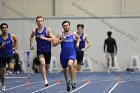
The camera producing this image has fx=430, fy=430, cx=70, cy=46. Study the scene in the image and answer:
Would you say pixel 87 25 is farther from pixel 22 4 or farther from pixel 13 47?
pixel 13 47

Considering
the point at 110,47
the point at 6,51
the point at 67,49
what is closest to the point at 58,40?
the point at 67,49

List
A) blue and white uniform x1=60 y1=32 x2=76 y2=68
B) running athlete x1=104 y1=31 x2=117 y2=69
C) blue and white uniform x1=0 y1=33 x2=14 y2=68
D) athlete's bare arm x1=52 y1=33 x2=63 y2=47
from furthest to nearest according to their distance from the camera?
1. running athlete x1=104 y1=31 x2=117 y2=69
2. blue and white uniform x1=0 y1=33 x2=14 y2=68
3. blue and white uniform x1=60 y1=32 x2=76 y2=68
4. athlete's bare arm x1=52 y1=33 x2=63 y2=47

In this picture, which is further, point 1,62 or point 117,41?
point 117,41

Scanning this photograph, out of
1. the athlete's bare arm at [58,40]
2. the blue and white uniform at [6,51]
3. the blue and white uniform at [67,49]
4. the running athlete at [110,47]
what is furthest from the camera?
the running athlete at [110,47]

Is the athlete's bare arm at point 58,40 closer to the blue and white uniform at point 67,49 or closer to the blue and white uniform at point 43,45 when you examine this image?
the blue and white uniform at point 67,49

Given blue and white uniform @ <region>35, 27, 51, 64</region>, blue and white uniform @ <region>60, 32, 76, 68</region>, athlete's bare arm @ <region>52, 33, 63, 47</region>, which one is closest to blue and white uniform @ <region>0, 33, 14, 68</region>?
blue and white uniform @ <region>35, 27, 51, 64</region>

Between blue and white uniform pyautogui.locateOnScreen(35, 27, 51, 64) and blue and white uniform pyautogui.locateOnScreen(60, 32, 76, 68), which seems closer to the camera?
blue and white uniform pyautogui.locateOnScreen(60, 32, 76, 68)

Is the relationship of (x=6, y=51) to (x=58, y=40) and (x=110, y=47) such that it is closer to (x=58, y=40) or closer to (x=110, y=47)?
(x=58, y=40)

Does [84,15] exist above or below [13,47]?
above

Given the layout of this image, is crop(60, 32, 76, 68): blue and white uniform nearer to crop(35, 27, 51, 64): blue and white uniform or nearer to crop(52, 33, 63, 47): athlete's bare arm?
crop(52, 33, 63, 47): athlete's bare arm

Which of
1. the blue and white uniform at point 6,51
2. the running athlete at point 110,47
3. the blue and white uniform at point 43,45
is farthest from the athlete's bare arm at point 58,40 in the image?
the running athlete at point 110,47

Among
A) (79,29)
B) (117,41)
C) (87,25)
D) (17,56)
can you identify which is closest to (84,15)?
(87,25)

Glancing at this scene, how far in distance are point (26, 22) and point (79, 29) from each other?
36.5ft

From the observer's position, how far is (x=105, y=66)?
2652 centimetres
